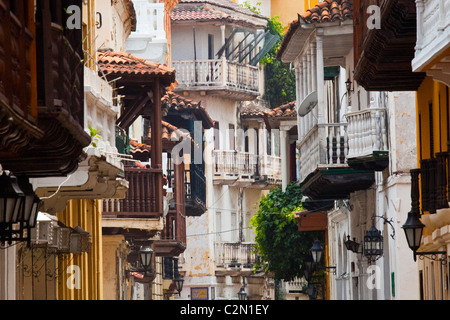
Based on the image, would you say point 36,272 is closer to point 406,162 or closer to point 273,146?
point 406,162

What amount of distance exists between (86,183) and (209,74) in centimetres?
3928

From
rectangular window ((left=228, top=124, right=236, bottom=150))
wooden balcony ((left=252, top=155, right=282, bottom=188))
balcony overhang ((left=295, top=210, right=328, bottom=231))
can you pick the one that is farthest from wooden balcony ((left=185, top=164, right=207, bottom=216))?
wooden balcony ((left=252, top=155, right=282, bottom=188))

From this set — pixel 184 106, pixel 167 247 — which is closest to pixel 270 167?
pixel 184 106

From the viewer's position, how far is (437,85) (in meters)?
22.1

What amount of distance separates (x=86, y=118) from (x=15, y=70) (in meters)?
6.70

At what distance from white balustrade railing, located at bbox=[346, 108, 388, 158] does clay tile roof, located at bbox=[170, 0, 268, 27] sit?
33.4 m

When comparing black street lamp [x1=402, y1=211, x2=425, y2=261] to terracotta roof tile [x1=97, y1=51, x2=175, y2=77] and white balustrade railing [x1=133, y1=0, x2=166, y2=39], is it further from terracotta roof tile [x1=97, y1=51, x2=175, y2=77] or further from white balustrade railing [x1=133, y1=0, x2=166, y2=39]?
white balustrade railing [x1=133, y1=0, x2=166, y2=39]

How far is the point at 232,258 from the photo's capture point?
209 feet

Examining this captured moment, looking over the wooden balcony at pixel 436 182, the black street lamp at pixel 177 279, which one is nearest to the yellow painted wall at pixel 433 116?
the wooden balcony at pixel 436 182

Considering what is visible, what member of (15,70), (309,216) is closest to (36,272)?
(15,70)

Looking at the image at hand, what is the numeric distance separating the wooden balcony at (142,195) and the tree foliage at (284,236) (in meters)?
12.0

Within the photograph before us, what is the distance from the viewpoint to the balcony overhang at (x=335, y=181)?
30.3 meters

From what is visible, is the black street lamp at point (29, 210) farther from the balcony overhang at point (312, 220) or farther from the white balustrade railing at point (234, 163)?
the white balustrade railing at point (234, 163)

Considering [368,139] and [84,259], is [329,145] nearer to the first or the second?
[368,139]
